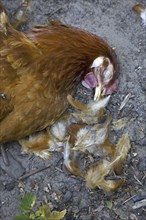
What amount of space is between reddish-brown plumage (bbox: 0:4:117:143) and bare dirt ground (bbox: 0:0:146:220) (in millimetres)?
181

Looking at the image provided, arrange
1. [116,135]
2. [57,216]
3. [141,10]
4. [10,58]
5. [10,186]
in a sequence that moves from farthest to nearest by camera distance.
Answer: [141,10] → [116,135] → [10,186] → [10,58] → [57,216]

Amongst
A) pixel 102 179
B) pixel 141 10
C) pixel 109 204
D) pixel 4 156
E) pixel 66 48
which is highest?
pixel 66 48

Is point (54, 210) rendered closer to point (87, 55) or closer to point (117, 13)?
point (87, 55)

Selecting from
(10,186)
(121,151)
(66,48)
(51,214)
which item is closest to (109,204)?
(121,151)

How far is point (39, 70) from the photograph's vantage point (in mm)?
2484

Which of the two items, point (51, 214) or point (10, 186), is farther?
point (10, 186)

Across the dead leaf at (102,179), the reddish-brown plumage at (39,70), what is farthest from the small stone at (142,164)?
the reddish-brown plumage at (39,70)

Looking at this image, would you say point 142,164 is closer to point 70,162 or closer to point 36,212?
point 70,162

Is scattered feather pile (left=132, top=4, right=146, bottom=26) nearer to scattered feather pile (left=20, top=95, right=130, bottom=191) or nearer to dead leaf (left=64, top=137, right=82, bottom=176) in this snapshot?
scattered feather pile (left=20, top=95, right=130, bottom=191)

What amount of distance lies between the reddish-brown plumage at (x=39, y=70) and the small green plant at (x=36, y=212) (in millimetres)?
389

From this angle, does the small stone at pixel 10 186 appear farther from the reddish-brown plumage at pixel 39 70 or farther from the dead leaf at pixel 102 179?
the dead leaf at pixel 102 179

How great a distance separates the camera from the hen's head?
8.57ft

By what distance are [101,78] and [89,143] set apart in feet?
1.12

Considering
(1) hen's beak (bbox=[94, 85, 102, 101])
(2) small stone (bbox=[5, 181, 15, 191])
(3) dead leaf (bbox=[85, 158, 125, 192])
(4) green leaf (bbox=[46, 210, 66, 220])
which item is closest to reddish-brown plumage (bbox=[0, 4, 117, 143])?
(1) hen's beak (bbox=[94, 85, 102, 101])
